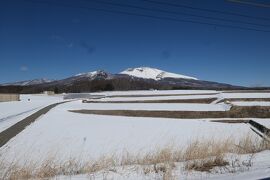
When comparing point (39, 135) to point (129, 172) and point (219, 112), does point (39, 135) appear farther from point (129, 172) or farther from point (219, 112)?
point (219, 112)

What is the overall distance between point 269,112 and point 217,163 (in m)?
34.9

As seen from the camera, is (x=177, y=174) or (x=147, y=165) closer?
(x=177, y=174)

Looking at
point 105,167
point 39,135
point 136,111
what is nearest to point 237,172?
point 105,167

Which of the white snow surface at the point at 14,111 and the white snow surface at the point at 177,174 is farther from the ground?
the white snow surface at the point at 177,174

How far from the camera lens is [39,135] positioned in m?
20.4

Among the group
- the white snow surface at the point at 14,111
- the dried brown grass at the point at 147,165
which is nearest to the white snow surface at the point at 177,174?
the dried brown grass at the point at 147,165

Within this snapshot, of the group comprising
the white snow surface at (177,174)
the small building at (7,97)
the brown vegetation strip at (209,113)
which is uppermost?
the small building at (7,97)

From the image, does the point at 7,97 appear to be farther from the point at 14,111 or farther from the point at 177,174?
the point at 177,174

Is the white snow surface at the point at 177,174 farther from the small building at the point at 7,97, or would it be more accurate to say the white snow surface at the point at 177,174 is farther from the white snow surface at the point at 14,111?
the small building at the point at 7,97

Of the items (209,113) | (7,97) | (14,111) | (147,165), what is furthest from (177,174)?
(7,97)

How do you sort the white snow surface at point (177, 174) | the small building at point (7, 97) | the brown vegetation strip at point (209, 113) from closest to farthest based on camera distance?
1. the white snow surface at point (177, 174)
2. the brown vegetation strip at point (209, 113)
3. the small building at point (7, 97)

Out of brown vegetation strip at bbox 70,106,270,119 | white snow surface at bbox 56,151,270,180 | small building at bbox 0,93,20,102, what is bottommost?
brown vegetation strip at bbox 70,106,270,119

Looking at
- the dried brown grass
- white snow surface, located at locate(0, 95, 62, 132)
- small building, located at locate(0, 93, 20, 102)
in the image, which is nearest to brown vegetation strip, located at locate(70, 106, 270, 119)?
white snow surface, located at locate(0, 95, 62, 132)

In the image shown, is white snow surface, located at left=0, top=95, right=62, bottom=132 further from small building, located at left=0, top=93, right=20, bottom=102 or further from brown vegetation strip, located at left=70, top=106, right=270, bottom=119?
small building, located at left=0, top=93, right=20, bottom=102
